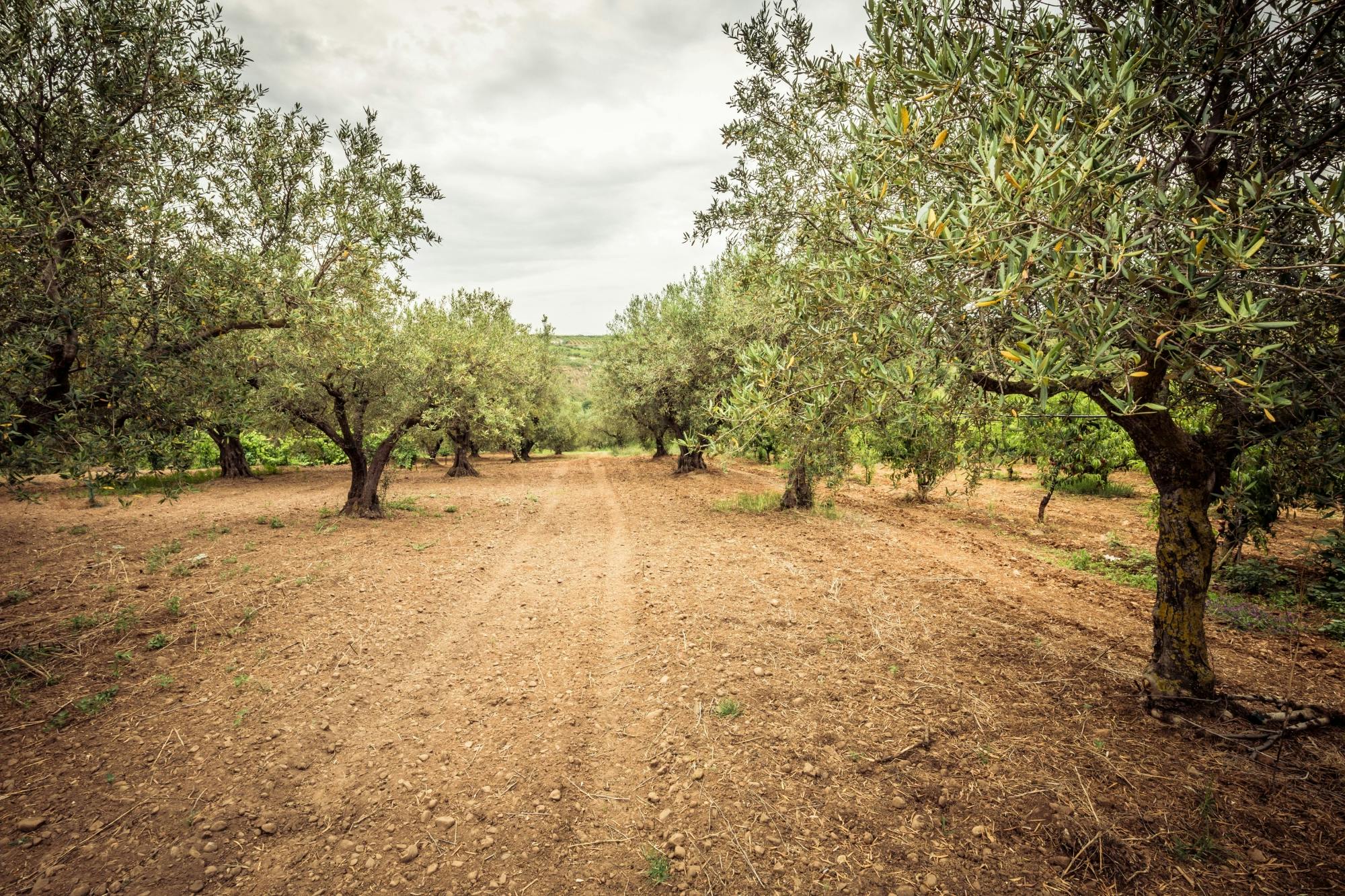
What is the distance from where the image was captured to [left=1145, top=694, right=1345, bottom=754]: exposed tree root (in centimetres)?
493

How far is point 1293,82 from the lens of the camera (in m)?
4.19

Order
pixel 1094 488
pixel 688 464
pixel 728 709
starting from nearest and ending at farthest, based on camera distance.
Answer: pixel 728 709
pixel 1094 488
pixel 688 464

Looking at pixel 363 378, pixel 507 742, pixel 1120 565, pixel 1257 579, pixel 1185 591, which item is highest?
pixel 363 378

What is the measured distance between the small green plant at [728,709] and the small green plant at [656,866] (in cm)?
178

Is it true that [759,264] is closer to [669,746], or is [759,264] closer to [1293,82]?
[1293,82]

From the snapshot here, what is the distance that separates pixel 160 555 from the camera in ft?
37.3

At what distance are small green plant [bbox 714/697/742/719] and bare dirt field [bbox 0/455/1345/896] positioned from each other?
109 millimetres

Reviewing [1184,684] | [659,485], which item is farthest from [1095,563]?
[659,485]

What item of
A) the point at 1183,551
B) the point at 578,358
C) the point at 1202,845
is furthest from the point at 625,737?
the point at 578,358

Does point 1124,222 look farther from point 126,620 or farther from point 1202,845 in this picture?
point 126,620

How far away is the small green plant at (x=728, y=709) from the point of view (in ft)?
18.7

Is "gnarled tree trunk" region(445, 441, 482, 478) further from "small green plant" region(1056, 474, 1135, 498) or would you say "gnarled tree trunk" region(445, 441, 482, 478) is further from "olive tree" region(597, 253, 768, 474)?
"small green plant" region(1056, 474, 1135, 498)

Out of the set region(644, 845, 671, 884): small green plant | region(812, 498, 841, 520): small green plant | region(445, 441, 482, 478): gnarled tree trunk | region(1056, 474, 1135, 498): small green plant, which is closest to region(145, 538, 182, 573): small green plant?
region(644, 845, 671, 884): small green plant

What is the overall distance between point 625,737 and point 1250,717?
22.0ft
